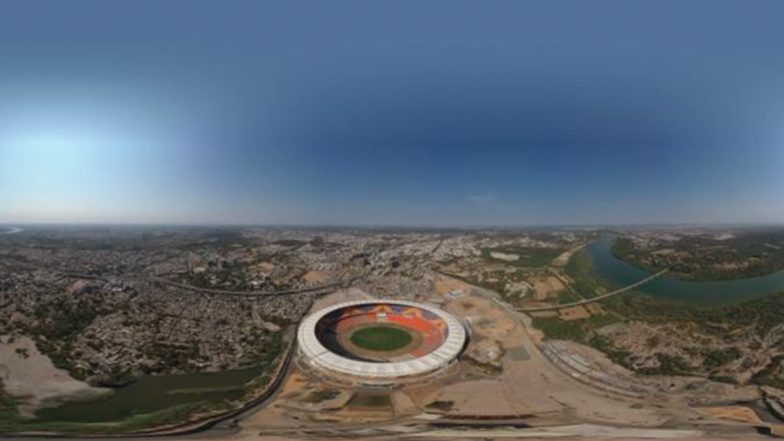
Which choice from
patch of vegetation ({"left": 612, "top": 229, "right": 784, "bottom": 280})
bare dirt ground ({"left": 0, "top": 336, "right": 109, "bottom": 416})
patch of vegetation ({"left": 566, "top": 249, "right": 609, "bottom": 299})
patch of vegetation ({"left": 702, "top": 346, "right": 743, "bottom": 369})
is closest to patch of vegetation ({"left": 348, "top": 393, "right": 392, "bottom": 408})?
bare dirt ground ({"left": 0, "top": 336, "right": 109, "bottom": 416})

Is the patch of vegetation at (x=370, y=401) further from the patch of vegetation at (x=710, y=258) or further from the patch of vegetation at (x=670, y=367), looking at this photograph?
the patch of vegetation at (x=710, y=258)

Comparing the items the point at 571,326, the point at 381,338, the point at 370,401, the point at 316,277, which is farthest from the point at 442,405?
the point at 316,277

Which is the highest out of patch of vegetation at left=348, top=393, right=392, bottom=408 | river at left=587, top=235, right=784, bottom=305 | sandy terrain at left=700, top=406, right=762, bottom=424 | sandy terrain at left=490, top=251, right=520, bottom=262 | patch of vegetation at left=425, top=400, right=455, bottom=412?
sandy terrain at left=490, top=251, right=520, bottom=262

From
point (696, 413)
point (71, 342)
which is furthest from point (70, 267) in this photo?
point (696, 413)

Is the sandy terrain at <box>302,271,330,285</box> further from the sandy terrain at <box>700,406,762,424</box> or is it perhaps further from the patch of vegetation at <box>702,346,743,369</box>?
the sandy terrain at <box>700,406,762,424</box>

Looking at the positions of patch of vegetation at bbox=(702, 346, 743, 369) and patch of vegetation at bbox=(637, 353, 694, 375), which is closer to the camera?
patch of vegetation at bbox=(637, 353, 694, 375)

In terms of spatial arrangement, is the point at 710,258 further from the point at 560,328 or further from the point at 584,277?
the point at 560,328

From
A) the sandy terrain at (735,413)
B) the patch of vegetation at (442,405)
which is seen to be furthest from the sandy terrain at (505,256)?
the patch of vegetation at (442,405)
